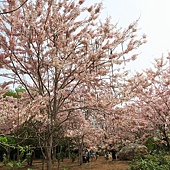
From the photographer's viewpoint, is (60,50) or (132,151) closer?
(60,50)

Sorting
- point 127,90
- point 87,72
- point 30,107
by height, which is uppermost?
point 87,72

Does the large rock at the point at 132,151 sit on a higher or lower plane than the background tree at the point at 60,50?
lower

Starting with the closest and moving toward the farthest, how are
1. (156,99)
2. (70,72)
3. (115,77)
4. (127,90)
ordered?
1. (127,90)
2. (70,72)
3. (115,77)
4. (156,99)

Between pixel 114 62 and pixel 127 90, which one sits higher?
pixel 114 62

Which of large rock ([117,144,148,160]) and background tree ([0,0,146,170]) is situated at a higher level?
background tree ([0,0,146,170])

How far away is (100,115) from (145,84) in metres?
1.53

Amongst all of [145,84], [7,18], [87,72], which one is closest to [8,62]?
[7,18]

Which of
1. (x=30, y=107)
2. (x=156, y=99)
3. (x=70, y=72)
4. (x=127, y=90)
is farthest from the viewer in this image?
(x=156, y=99)

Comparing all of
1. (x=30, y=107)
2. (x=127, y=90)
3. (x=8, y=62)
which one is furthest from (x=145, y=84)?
(x=8, y=62)

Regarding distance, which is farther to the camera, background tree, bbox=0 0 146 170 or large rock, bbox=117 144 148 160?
large rock, bbox=117 144 148 160

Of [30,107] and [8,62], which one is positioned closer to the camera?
[30,107]

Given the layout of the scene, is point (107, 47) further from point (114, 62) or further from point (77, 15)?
point (77, 15)

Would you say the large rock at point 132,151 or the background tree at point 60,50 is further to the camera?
the large rock at point 132,151

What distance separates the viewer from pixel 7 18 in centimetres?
556
